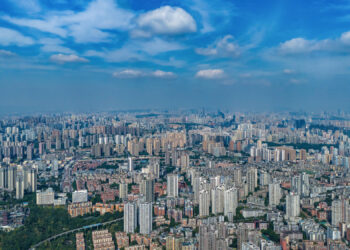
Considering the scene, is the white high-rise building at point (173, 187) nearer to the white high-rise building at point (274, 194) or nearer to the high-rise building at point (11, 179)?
the white high-rise building at point (274, 194)

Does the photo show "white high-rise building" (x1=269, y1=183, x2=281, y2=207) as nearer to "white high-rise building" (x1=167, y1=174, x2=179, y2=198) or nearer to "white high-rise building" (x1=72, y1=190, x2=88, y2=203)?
"white high-rise building" (x1=167, y1=174, x2=179, y2=198)

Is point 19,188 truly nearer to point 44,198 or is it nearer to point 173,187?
point 44,198

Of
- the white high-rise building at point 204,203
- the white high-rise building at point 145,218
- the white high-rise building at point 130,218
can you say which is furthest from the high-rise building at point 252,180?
the white high-rise building at point 130,218

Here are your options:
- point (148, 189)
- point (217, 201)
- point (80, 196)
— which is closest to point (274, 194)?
point (217, 201)

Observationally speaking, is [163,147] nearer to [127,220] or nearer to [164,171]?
[164,171]

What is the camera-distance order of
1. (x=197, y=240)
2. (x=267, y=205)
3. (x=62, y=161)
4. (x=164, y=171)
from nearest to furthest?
1. (x=197, y=240)
2. (x=267, y=205)
3. (x=164, y=171)
4. (x=62, y=161)

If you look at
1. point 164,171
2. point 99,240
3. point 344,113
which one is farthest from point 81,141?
point 344,113
